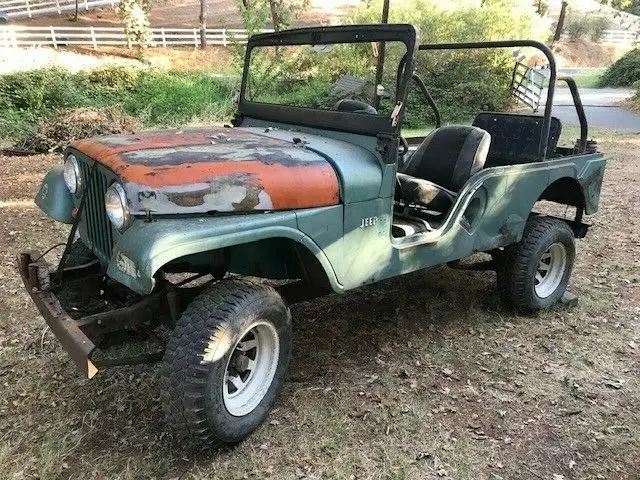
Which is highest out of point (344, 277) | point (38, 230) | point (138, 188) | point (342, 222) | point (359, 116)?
point (359, 116)

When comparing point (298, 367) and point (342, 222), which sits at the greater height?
point (342, 222)

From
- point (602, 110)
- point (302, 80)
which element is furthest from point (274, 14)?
point (302, 80)

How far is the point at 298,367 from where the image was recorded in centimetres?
340

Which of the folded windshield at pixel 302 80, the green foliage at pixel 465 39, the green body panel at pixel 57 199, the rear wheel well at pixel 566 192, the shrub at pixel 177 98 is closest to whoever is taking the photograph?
the green body panel at pixel 57 199

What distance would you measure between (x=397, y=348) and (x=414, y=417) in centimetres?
72

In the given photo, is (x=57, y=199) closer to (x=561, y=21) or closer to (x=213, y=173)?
(x=213, y=173)

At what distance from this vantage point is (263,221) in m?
2.49

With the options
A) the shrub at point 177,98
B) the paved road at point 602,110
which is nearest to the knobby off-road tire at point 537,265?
the paved road at point 602,110

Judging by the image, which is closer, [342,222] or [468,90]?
[342,222]

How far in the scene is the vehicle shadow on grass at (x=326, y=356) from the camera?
8.80 ft

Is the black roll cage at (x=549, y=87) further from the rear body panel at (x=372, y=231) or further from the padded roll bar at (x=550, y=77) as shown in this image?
the rear body panel at (x=372, y=231)

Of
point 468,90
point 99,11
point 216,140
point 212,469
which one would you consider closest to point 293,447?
point 212,469

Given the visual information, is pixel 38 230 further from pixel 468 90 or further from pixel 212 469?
pixel 468 90

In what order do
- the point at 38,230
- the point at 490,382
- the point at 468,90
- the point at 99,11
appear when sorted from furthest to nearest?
the point at 99,11 < the point at 468,90 < the point at 38,230 < the point at 490,382
